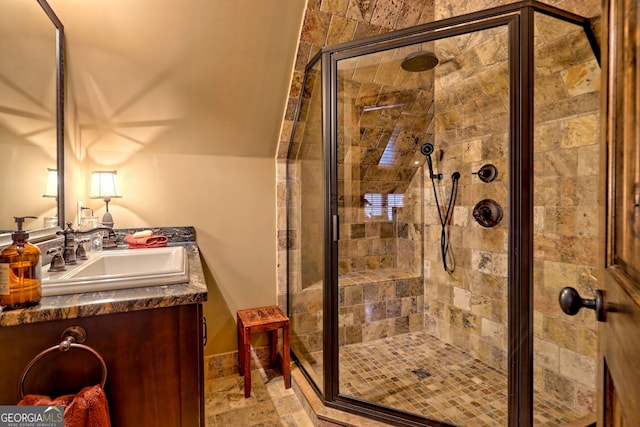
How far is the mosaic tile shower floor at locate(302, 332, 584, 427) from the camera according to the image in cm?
165

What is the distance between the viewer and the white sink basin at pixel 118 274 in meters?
1.07

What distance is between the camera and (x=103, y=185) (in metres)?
1.93

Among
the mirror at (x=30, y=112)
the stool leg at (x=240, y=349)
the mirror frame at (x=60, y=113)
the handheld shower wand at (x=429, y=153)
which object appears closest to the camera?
the mirror at (x=30, y=112)

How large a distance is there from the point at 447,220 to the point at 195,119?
214 centimetres

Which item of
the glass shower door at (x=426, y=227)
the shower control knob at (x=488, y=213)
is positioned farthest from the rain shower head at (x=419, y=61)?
the shower control knob at (x=488, y=213)

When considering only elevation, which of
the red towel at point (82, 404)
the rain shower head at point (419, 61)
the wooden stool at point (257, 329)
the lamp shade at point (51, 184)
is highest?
the rain shower head at point (419, 61)

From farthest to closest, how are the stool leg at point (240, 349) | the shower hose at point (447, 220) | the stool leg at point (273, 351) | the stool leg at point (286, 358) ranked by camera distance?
the shower hose at point (447, 220) → the stool leg at point (273, 351) → the stool leg at point (240, 349) → the stool leg at point (286, 358)

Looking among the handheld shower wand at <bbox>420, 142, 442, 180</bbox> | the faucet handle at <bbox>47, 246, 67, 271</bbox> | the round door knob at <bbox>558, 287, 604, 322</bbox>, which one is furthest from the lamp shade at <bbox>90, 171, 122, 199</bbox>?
the handheld shower wand at <bbox>420, 142, 442, 180</bbox>

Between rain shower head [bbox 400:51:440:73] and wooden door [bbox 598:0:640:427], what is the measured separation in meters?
1.47

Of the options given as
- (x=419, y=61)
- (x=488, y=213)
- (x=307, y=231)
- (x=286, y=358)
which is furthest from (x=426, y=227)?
(x=286, y=358)

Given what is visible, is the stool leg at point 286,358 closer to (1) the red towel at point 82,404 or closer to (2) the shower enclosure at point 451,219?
(2) the shower enclosure at point 451,219

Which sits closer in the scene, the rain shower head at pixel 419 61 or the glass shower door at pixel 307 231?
the glass shower door at pixel 307 231

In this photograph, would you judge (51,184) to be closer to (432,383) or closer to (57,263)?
(57,263)

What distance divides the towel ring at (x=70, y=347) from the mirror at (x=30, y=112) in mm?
524
